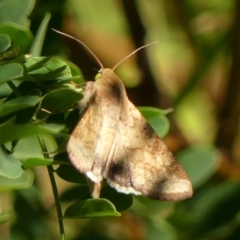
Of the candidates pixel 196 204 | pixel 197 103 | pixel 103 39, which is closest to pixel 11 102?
pixel 196 204

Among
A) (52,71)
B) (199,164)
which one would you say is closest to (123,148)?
(52,71)

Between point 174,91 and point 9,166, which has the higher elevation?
point 9,166

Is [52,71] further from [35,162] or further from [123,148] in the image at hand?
[123,148]

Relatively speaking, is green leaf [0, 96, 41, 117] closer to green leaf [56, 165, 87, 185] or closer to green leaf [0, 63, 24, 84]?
green leaf [0, 63, 24, 84]

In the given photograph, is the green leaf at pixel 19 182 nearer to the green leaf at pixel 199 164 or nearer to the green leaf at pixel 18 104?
the green leaf at pixel 18 104

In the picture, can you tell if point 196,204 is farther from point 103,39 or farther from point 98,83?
point 103,39

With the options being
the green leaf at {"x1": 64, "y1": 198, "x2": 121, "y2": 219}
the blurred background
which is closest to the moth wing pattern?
the green leaf at {"x1": 64, "y1": 198, "x2": 121, "y2": 219}

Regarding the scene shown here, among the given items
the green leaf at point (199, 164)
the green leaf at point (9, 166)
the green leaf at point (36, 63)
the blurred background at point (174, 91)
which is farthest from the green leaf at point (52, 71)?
the green leaf at point (199, 164)
